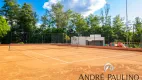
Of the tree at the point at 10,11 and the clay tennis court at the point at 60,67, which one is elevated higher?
the tree at the point at 10,11

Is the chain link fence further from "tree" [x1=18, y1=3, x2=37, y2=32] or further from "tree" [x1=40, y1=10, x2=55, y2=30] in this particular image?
"tree" [x1=40, y1=10, x2=55, y2=30]

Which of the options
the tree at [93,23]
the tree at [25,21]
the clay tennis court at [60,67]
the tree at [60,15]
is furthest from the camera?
the tree at [60,15]

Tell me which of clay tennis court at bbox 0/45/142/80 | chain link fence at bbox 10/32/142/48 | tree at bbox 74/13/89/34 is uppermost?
tree at bbox 74/13/89/34

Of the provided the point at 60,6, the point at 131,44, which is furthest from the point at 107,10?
the point at 131,44

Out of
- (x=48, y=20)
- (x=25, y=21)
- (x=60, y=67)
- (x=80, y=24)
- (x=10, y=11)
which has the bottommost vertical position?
(x=60, y=67)

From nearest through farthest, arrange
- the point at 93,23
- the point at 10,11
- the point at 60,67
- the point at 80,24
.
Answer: the point at 60,67 < the point at 10,11 < the point at 80,24 < the point at 93,23

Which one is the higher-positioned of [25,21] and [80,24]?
[25,21]

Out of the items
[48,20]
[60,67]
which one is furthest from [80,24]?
A: [60,67]

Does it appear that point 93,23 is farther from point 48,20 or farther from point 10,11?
point 10,11

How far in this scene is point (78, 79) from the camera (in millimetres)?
3650

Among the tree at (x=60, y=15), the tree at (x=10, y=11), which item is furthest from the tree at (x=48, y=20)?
the tree at (x=10, y=11)

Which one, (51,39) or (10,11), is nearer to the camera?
(51,39)

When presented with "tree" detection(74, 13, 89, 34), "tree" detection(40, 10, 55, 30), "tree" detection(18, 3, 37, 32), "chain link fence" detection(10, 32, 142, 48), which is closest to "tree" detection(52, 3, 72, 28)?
"tree" detection(40, 10, 55, 30)

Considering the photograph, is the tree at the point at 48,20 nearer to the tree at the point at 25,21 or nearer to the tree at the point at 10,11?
Result: the tree at the point at 25,21
